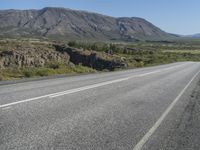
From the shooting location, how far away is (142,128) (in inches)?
317

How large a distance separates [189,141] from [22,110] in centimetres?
422

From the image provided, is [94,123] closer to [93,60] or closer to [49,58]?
[49,58]

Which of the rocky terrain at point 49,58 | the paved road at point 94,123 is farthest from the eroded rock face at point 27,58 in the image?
the paved road at point 94,123

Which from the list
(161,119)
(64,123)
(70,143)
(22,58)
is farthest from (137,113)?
(22,58)

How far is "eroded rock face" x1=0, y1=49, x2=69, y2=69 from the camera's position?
98.9 feet

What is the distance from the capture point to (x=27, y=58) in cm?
3225

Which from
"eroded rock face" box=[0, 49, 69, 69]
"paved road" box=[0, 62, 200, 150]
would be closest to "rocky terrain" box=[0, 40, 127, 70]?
"eroded rock face" box=[0, 49, 69, 69]

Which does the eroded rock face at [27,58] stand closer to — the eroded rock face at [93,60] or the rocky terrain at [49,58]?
the rocky terrain at [49,58]

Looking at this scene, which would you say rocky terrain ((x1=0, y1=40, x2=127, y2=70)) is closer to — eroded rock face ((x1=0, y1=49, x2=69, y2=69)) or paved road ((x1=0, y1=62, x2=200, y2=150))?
eroded rock face ((x1=0, y1=49, x2=69, y2=69))

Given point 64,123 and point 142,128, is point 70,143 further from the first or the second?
point 142,128

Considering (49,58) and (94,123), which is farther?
(49,58)

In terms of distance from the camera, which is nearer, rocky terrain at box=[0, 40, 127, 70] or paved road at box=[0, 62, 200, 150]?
paved road at box=[0, 62, 200, 150]

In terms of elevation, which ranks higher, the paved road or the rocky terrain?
the paved road

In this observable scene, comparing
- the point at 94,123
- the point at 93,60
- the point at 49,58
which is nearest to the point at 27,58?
the point at 49,58
